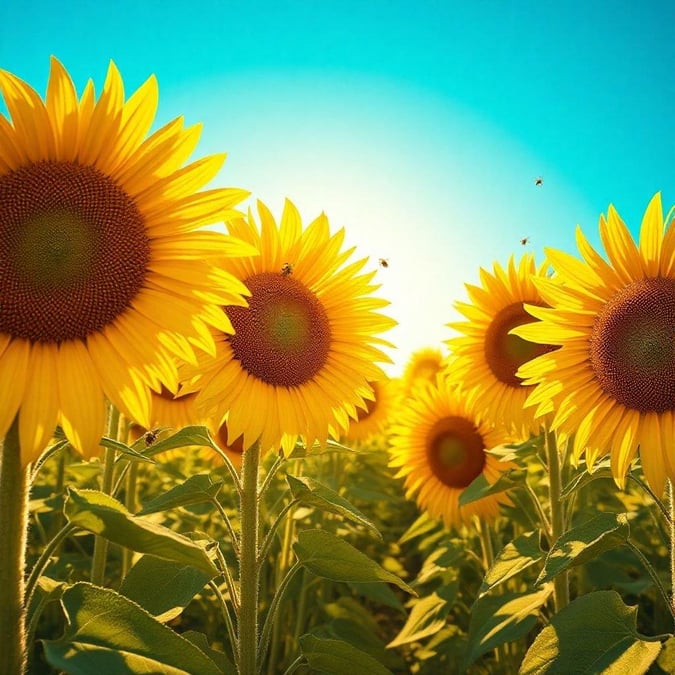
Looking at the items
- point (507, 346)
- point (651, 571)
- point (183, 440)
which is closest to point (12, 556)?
point (183, 440)

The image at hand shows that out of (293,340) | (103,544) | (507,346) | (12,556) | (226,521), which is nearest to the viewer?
(12,556)

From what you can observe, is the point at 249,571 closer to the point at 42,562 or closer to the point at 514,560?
the point at 42,562

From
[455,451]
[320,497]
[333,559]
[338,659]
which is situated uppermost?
[455,451]

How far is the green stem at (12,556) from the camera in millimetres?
1784

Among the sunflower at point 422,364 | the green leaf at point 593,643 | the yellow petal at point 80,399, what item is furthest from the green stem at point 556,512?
Answer: the sunflower at point 422,364

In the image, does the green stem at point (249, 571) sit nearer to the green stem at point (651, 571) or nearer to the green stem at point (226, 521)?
the green stem at point (226, 521)

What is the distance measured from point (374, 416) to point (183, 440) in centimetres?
548

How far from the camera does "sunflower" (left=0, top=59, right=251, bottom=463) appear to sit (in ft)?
6.46

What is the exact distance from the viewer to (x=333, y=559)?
2465 millimetres

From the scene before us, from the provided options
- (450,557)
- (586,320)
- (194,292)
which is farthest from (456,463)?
(194,292)

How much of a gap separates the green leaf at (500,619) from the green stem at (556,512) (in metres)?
0.09

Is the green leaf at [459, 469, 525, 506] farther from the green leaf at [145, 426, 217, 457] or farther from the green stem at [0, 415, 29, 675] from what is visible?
the green stem at [0, 415, 29, 675]

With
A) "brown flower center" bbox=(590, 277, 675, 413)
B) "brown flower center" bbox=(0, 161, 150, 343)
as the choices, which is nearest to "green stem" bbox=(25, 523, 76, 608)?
"brown flower center" bbox=(0, 161, 150, 343)

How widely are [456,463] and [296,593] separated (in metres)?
1.81
